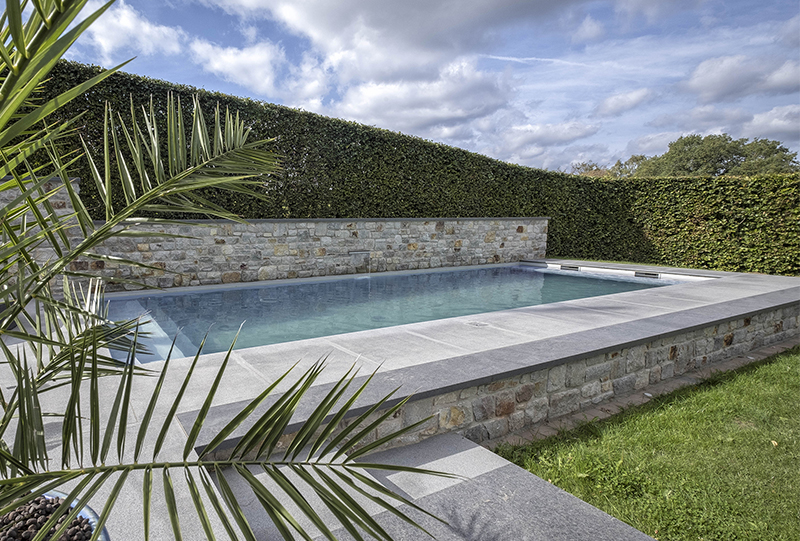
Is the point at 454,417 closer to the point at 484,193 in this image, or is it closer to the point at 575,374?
the point at 575,374

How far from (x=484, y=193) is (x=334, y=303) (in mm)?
5973

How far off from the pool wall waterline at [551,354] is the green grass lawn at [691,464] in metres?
0.27

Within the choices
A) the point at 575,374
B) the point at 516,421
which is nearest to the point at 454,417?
the point at 516,421

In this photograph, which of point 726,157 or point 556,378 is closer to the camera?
point 556,378

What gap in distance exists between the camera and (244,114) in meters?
8.00

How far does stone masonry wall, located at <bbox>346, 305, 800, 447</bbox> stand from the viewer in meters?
2.65

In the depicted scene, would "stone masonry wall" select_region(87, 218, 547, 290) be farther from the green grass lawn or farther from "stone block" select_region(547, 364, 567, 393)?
the green grass lawn

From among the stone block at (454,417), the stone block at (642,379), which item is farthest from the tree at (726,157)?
the stone block at (454,417)

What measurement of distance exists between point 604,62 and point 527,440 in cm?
941

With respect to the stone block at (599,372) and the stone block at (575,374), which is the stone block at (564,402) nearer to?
the stone block at (575,374)

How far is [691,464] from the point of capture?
261 cm

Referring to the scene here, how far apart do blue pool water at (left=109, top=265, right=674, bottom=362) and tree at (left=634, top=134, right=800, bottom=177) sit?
26.2m

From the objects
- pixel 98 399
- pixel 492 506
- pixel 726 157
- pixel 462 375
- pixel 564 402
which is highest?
pixel 726 157

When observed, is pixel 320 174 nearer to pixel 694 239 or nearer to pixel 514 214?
pixel 514 214
